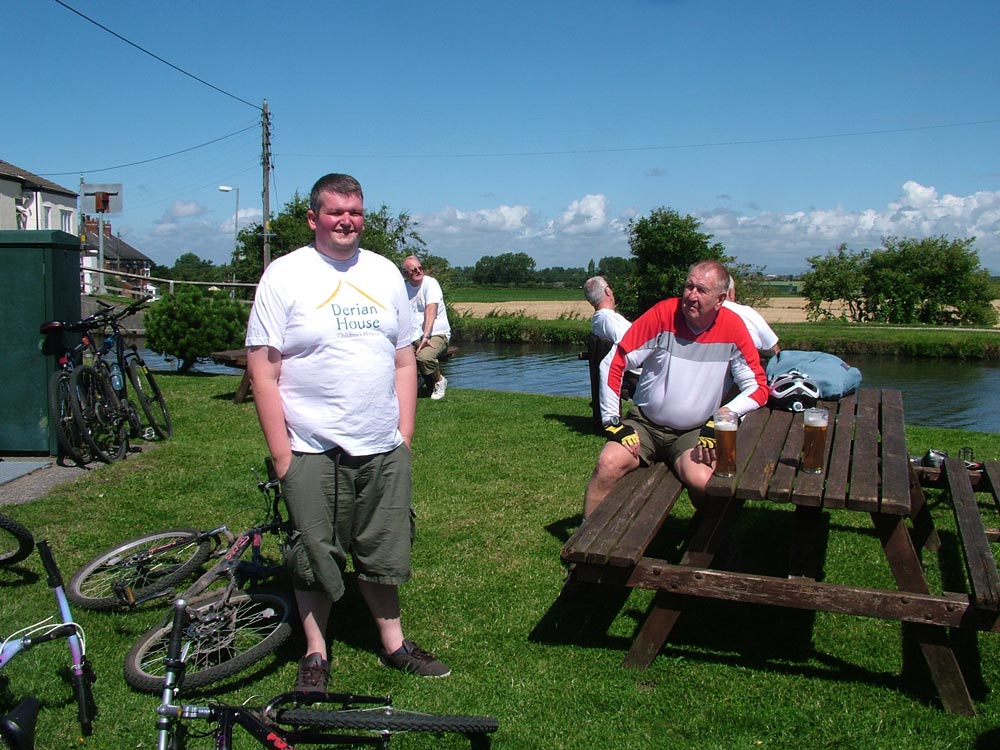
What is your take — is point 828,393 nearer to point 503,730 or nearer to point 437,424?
point 503,730

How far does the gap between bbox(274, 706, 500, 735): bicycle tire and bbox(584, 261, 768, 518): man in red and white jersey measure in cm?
190

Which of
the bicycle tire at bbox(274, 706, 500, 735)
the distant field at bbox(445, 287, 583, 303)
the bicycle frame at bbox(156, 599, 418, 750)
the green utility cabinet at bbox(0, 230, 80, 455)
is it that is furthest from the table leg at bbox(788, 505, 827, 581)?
the distant field at bbox(445, 287, 583, 303)

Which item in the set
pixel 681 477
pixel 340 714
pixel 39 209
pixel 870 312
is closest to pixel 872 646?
pixel 681 477

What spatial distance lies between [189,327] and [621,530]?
42.2 feet

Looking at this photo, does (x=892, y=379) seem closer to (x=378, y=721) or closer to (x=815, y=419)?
(x=815, y=419)

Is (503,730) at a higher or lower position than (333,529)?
lower

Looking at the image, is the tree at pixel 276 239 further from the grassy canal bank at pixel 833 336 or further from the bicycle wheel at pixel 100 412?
the bicycle wheel at pixel 100 412

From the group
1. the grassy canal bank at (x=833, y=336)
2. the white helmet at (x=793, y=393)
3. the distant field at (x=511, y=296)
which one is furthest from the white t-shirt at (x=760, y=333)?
the distant field at (x=511, y=296)

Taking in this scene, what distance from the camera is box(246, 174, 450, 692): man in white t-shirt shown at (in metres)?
3.27

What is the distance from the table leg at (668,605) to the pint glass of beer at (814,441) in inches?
15.3

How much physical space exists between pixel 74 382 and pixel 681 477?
4.93m

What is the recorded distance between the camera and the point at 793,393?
5469 millimetres

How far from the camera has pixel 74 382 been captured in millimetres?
6875

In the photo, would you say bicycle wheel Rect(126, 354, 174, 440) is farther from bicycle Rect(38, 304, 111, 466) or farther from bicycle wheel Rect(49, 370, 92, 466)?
bicycle wheel Rect(49, 370, 92, 466)
